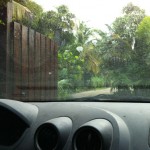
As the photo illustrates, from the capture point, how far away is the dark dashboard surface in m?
2.72

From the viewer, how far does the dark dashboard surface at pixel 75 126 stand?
8.91 feet

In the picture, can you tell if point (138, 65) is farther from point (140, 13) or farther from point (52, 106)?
point (52, 106)

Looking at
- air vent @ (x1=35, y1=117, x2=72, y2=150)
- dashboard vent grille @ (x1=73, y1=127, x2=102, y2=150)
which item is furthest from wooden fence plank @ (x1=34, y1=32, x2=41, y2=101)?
dashboard vent grille @ (x1=73, y1=127, x2=102, y2=150)

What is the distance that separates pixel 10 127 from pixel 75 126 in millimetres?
615

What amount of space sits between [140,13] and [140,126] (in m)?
1.81

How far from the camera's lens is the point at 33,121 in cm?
320

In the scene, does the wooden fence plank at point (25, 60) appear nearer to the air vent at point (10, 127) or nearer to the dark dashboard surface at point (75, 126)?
the air vent at point (10, 127)

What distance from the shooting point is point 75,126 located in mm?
2945

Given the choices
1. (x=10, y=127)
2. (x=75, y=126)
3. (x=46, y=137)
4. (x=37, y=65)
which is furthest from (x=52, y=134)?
(x=37, y=65)

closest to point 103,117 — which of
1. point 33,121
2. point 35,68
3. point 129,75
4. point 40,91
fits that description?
point 33,121

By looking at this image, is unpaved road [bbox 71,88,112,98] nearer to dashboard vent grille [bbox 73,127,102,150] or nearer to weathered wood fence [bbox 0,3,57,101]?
weathered wood fence [bbox 0,3,57,101]

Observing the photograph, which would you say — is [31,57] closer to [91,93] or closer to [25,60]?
[25,60]

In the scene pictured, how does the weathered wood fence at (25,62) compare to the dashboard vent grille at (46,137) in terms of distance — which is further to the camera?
the weathered wood fence at (25,62)

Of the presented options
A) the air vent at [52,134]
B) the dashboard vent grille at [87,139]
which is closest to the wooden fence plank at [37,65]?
the air vent at [52,134]
